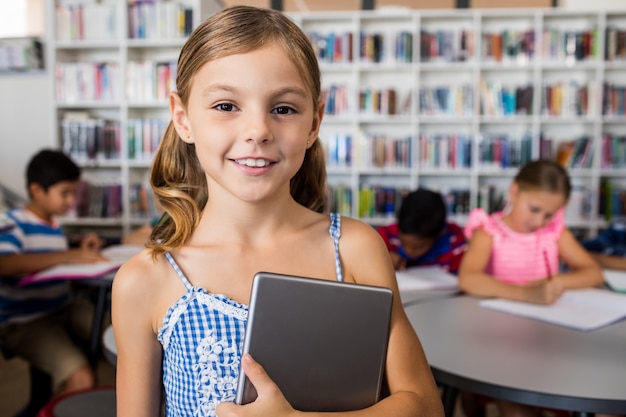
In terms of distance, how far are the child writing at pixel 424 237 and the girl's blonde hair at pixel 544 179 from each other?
400 millimetres

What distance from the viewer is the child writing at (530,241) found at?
1923mm

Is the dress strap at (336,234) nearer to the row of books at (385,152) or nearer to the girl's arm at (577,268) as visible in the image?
the girl's arm at (577,268)

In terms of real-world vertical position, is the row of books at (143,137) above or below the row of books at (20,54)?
below

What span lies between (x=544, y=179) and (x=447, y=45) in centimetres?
241

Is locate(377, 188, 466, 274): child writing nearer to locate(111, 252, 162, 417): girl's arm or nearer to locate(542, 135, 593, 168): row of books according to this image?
locate(111, 252, 162, 417): girl's arm

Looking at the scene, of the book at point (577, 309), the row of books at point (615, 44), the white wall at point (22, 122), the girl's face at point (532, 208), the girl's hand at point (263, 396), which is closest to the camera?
the girl's hand at point (263, 396)

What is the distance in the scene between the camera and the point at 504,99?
425 cm

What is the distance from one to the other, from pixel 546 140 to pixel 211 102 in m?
3.97

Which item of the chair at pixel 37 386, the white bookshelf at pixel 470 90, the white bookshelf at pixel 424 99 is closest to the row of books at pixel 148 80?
the white bookshelf at pixel 424 99

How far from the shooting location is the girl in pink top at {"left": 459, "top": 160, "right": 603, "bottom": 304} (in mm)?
1976

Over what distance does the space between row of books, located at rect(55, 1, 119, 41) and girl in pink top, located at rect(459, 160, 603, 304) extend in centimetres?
320

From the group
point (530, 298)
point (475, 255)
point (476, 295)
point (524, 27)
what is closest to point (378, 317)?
point (530, 298)

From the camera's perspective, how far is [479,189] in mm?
4355

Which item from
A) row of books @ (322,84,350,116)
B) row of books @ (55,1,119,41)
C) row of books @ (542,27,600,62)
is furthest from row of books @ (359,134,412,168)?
row of books @ (55,1,119,41)
